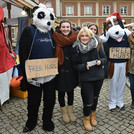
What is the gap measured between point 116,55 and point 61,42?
4.16 ft

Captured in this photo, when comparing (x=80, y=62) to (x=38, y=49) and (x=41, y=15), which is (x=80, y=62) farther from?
(x=41, y=15)

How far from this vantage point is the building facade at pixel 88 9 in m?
26.8

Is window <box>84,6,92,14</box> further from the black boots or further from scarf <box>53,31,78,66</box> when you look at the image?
the black boots

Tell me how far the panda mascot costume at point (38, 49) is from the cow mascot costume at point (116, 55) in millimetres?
1293

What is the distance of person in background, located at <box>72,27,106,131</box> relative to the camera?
247 cm

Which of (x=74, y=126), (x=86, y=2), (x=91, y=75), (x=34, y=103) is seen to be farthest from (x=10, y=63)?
(x=86, y=2)

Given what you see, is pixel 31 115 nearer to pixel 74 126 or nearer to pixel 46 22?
pixel 74 126

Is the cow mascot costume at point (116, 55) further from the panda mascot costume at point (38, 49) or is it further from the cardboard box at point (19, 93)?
the cardboard box at point (19, 93)

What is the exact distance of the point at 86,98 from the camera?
2623mm

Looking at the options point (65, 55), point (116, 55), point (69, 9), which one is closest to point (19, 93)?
point (65, 55)

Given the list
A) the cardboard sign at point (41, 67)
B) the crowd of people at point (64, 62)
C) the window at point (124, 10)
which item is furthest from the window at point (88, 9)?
the cardboard sign at point (41, 67)

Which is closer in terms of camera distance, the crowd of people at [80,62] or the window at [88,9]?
the crowd of people at [80,62]

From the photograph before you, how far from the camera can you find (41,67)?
2.36 metres

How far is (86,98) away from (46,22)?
1.40 metres
